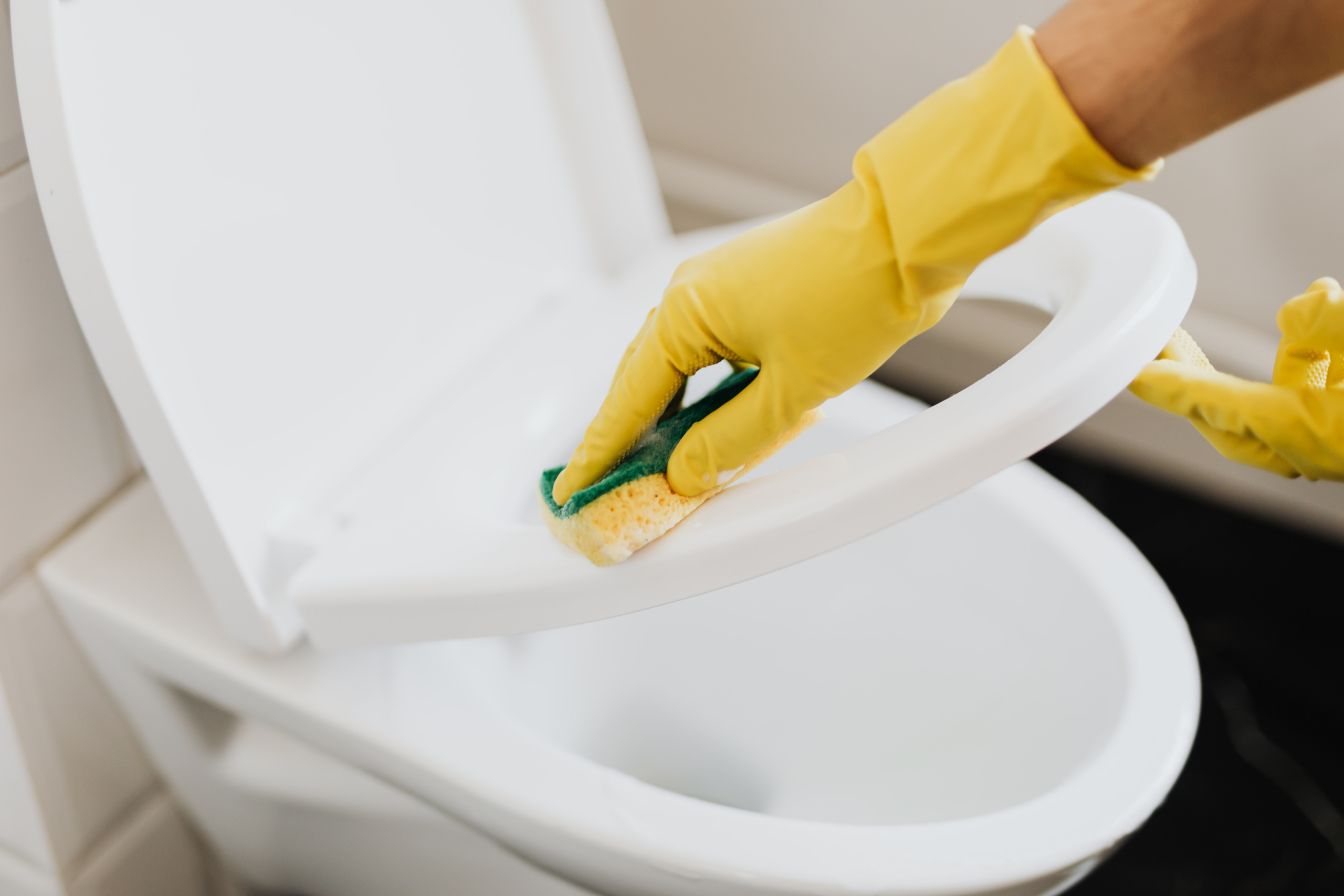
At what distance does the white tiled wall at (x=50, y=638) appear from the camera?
1.59 feet

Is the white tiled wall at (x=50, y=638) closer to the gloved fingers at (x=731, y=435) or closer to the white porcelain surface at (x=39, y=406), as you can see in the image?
the white porcelain surface at (x=39, y=406)

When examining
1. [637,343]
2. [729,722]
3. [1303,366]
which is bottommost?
[729,722]

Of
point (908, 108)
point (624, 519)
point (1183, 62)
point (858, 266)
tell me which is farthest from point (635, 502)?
point (908, 108)

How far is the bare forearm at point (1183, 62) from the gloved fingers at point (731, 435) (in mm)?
142

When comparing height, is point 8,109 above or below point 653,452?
above

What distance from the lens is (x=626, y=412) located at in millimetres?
400

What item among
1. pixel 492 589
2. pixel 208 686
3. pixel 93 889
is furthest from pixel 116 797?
pixel 492 589

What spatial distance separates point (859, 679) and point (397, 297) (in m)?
0.37

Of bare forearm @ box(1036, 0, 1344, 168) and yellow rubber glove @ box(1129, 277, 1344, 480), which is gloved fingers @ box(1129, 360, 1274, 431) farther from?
bare forearm @ box(1036, 0, 1344, 168)

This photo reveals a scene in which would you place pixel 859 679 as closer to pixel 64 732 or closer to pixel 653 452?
pixel 653 452

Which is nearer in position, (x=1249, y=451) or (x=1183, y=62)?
(x=1183, y=62)

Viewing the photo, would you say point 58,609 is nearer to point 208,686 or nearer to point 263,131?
point 208,686

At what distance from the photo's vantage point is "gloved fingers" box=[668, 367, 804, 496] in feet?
1.28

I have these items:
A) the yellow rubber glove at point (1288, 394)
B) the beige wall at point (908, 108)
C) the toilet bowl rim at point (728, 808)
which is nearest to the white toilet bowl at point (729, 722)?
the toilet bowl rim at point (728, 808)
